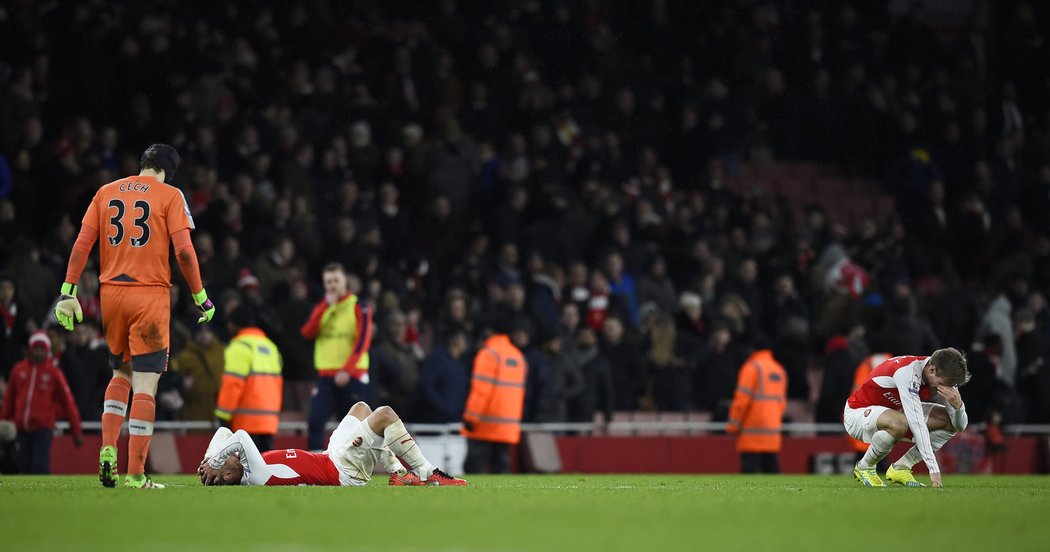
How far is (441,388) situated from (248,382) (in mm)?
3581

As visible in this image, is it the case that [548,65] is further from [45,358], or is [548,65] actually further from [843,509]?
[843,509]

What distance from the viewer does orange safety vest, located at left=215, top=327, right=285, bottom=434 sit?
16.2 meters

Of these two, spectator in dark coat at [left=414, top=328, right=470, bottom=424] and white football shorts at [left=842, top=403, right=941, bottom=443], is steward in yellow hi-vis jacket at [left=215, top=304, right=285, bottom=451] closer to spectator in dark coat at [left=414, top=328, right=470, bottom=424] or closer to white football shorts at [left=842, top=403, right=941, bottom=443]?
spectator in dark coat at [left=414, top=328, right=470, bottom=424]

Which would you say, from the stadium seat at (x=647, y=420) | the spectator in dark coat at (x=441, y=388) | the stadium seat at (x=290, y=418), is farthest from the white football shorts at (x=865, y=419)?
the stadium seat at (x=290, y=418)

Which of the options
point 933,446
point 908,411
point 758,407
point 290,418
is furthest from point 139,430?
point 758,407

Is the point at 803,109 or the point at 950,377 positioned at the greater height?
the point at 803,109

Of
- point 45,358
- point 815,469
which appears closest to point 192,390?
point 45,358

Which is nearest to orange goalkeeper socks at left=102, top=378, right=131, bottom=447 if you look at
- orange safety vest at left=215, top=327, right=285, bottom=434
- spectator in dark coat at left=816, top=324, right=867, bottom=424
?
orange safety vest at left=215, top=327, right=285, bottom=434

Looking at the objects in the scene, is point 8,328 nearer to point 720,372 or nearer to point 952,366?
point 720,372

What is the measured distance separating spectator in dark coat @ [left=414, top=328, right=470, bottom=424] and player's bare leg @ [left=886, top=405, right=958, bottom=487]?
Result: 7334mm

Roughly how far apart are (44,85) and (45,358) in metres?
5.56

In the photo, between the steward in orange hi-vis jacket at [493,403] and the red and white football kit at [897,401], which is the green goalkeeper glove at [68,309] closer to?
the red and white football kit at [897,401]

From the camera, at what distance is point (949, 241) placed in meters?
26.6

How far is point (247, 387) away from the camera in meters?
16.2
